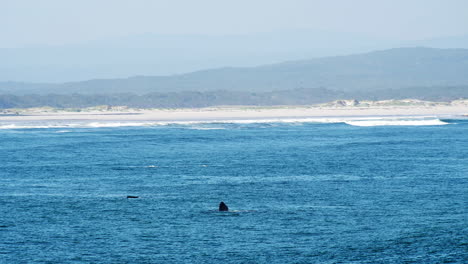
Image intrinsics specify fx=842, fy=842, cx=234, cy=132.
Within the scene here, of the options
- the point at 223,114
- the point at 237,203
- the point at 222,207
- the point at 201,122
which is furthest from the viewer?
the point at 223,114

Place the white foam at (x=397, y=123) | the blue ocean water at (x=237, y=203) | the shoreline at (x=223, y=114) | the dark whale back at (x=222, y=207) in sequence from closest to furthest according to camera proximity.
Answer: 1. the blue ocean water at (x=237, y=203)
2. the dark whale back at (x=222, y=207)
3. the white foam at (x=397, y=123)
4. the shoreline at (x=223, y=114)

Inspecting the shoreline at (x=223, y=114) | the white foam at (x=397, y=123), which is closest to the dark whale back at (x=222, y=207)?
the white foam at (x=397, y=123)

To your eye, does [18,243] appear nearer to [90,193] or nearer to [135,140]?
[90,193]

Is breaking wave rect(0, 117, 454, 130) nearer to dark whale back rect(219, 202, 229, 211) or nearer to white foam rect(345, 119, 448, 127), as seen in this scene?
white foam rect(345, 119, 448, 127)

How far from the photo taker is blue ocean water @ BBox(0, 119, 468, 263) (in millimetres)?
27375

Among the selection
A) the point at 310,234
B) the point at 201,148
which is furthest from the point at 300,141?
the point at 310,234

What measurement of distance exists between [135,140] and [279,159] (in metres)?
22.9

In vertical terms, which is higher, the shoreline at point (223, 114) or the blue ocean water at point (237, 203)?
the shoreline at point (223, 114)

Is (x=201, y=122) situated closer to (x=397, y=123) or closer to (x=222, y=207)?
(x=397, y=123)

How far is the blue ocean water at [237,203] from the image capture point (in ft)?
89.8

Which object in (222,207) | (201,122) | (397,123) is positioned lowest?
(222,207)

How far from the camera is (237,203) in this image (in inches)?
1428

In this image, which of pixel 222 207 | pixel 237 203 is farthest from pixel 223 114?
pixel 222 207

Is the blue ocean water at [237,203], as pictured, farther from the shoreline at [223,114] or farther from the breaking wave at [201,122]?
the shoreline at [223,114]
